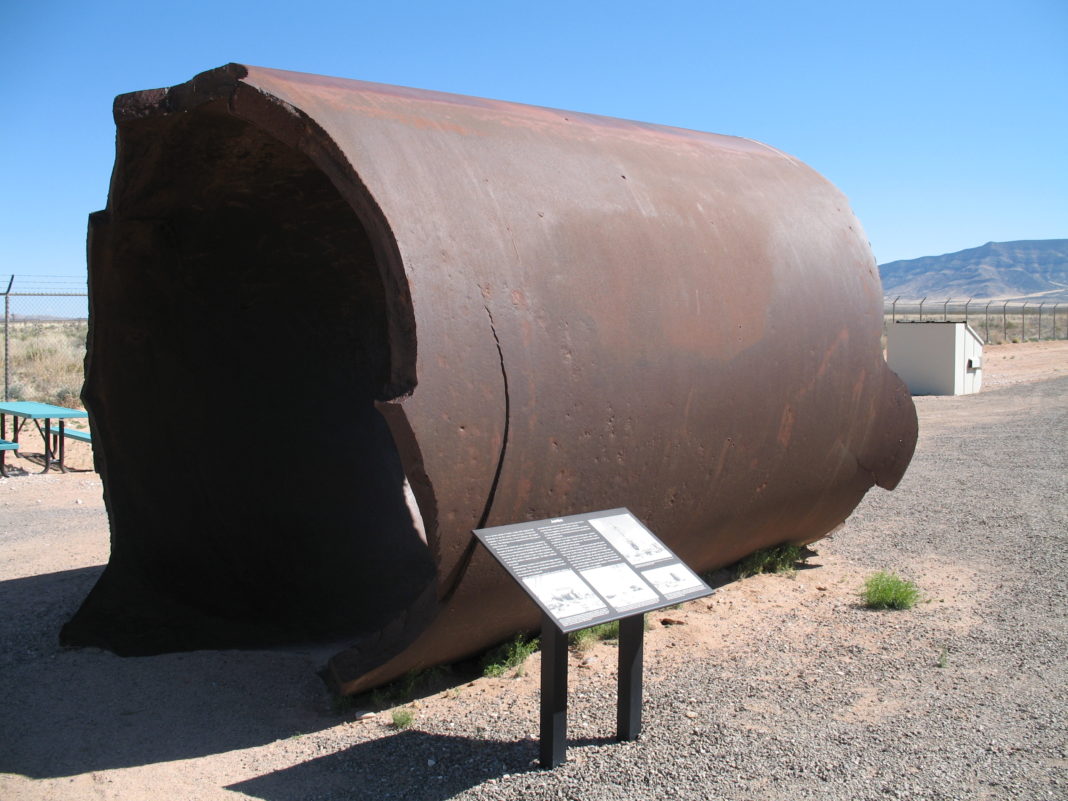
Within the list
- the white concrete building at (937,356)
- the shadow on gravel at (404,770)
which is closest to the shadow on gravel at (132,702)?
the shadow on gravel at (404,770)

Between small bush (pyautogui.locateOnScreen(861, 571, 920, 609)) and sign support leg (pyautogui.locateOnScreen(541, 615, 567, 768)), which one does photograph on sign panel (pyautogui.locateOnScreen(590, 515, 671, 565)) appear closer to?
sign support leg (pyautogui.locateOnScreen(541, 615, 567, 768))

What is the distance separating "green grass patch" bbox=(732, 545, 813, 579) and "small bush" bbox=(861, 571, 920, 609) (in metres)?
0.57

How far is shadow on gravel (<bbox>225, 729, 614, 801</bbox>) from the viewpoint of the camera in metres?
3.23

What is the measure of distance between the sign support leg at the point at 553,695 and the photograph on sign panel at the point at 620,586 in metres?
0.20

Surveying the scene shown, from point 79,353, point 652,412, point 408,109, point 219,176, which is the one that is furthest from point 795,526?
point 79,353

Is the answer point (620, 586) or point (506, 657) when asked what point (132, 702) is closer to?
point (506, 657)

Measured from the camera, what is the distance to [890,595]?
5.25 m

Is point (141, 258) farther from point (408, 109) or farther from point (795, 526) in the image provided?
point (795, 526)

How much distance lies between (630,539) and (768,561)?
97.9 inches

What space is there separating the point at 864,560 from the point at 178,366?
14.1 ft

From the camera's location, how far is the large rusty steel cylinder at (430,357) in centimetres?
342

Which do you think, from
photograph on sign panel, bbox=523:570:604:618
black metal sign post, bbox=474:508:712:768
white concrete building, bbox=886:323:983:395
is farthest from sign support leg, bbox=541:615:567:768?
white concrete building, bbox=886:323:983:395

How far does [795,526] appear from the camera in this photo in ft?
18.1

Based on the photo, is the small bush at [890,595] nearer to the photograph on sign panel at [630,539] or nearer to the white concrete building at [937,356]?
the photograph on sign panel at [630,539]
